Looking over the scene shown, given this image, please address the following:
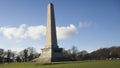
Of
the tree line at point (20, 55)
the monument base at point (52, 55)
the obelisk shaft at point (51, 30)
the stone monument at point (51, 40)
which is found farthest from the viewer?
the tree line at point (20, 55)

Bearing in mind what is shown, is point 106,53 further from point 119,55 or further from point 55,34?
point 55,34

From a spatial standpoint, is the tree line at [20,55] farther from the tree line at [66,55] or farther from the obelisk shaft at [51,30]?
the obelisk shaft at [51,30]

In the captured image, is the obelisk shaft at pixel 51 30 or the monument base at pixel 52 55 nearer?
the monument base at pixel 52 55

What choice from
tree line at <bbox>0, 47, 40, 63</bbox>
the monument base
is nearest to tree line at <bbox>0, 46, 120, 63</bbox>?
tree line at <bbox>0, 47, 40, 63</bbox>

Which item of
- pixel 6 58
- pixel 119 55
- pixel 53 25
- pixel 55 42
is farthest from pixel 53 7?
pixel 119 55

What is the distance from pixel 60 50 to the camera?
5900 cm

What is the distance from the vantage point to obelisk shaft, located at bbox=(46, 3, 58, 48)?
185 ft

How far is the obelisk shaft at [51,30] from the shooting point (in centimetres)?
5628

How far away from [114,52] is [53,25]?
5630 centimetres

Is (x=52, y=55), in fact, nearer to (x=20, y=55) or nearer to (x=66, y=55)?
(x=66, y=55)

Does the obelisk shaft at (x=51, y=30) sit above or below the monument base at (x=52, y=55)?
above

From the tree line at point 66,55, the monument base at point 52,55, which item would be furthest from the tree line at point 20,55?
the monument base at point 52,55

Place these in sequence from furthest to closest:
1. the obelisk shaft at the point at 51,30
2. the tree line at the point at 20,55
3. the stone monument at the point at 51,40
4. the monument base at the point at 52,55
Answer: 1. the tree line at the point at 20,55
2. the obelisk shaft at the point at 51,30
3. the stone monument at the point at 51,40
4. the monument base at the point at 52,55

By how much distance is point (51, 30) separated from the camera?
56281mm
